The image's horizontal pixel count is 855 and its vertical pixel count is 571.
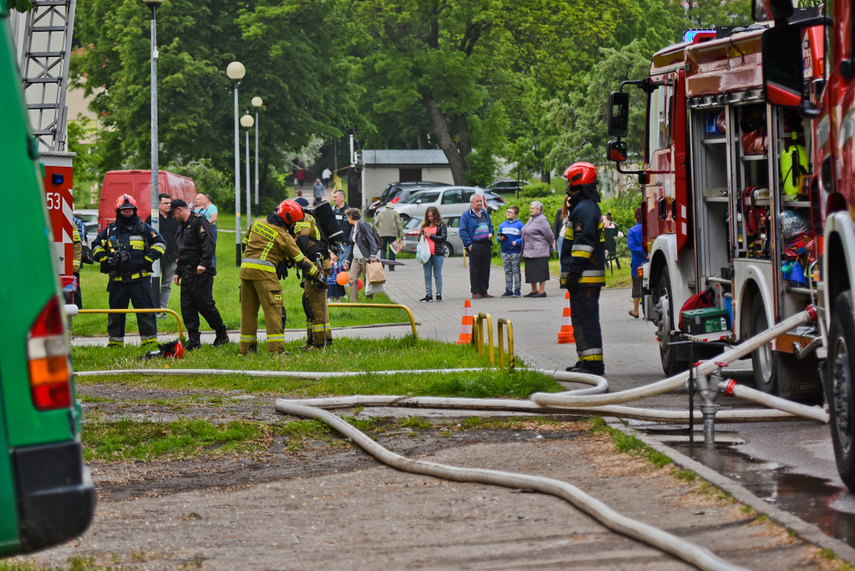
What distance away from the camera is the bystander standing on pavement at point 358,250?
1992cm

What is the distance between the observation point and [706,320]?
389 inches

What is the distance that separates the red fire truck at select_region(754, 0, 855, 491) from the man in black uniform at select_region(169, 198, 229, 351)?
8596 millimetres

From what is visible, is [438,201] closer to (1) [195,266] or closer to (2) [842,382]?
(1) [195,266]

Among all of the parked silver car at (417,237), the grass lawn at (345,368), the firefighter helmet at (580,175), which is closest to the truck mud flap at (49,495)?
the grass lawn at (345,368)

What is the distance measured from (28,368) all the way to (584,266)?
7587mm

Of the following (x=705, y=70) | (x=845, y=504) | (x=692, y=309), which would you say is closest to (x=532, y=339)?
(x=692, y=309)

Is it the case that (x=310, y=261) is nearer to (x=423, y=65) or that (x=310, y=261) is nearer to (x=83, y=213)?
(x=83, y=213)

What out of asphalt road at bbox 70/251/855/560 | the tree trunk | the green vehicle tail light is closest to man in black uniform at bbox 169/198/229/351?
asphalt road at bbox 70/251/855/560

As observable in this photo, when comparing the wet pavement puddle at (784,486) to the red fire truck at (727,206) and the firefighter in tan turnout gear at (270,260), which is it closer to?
A: the red fire truck at (727,206)

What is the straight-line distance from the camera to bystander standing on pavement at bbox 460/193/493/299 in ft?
71.6

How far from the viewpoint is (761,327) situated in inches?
358

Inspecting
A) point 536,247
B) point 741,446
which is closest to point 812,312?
point 741,446

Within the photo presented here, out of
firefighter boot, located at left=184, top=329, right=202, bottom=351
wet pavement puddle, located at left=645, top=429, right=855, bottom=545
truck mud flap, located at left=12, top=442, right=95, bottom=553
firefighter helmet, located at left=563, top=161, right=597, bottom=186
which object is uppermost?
firefighter helmet, located at left=563, top=161, right=597, bottom=186

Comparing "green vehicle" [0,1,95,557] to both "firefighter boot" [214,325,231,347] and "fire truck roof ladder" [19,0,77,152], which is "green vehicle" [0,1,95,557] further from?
"firefighter boot" [214,325,231,347]
